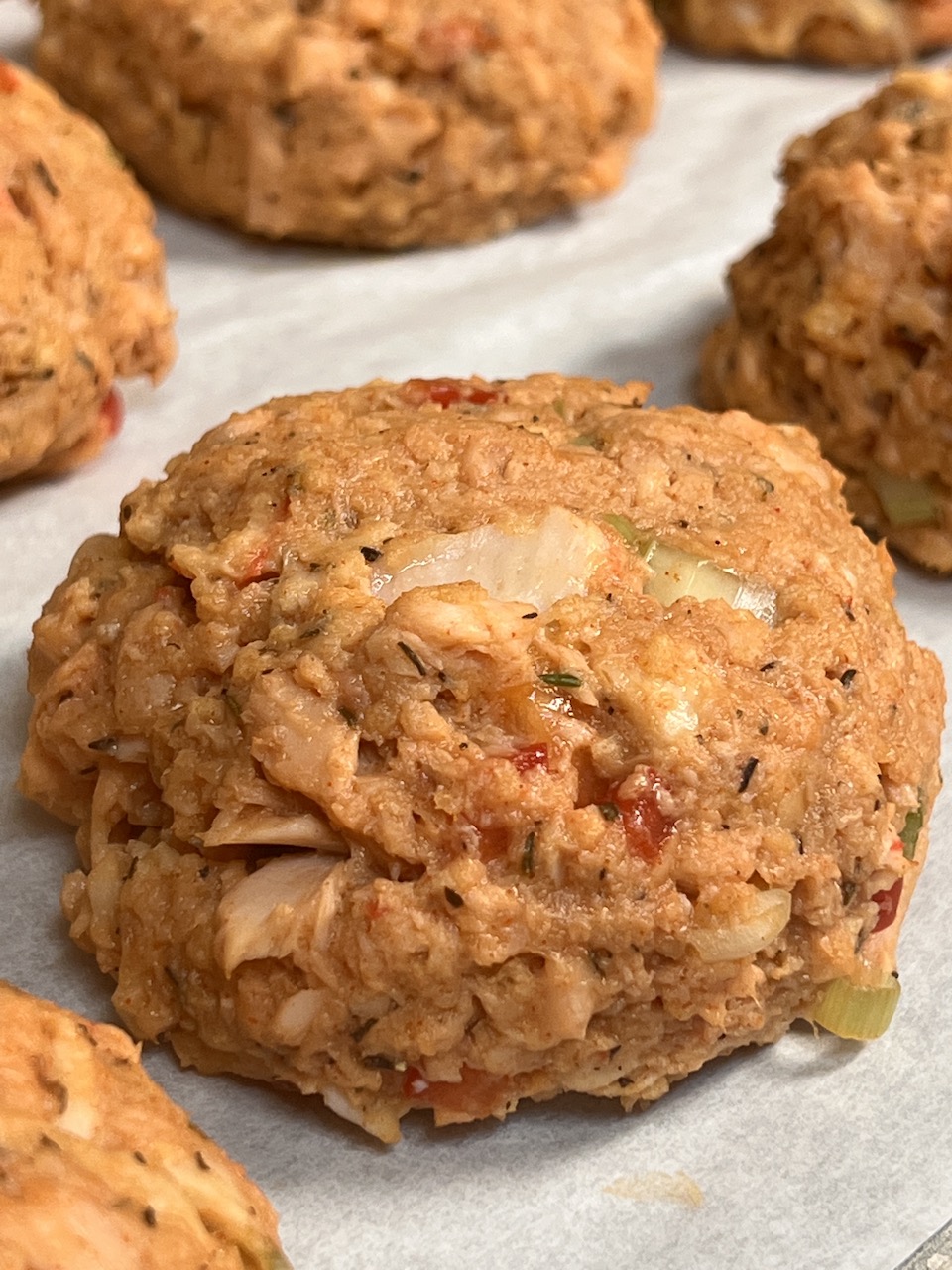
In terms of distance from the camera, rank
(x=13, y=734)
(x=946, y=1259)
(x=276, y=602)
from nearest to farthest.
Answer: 1. (x=946, y=1259)
2. (x=276, y=602)
3. (x=13, y=734)

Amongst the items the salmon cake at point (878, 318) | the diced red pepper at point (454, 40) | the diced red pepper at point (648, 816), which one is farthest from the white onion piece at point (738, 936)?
the diced red pepper at point (454, 40)

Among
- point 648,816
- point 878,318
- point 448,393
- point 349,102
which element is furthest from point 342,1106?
point 349,102

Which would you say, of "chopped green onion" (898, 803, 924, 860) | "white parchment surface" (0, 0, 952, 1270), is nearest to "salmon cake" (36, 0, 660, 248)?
"white parchment surface" (0, 0, 952, 1270)

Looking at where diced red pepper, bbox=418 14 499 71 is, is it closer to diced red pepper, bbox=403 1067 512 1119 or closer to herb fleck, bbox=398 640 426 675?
herb fleck, bbox=398 640 426 675

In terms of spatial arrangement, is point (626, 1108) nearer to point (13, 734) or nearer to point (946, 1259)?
point (946, 1259)

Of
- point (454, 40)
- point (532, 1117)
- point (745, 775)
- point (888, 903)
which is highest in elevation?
point (454, 40)

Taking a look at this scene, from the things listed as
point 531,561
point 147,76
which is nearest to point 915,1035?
point 531,561

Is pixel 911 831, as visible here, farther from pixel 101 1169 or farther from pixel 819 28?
pixel 819 28
